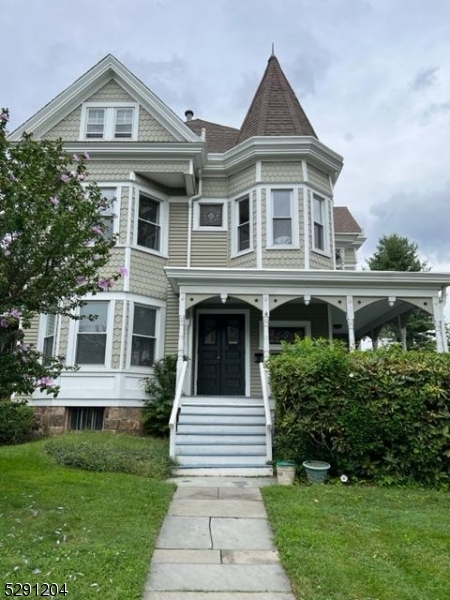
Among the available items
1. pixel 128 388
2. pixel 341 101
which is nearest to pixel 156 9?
pixel 341 101

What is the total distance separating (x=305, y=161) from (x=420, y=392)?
23.9 ft

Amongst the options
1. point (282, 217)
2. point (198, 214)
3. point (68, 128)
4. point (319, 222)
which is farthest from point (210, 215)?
point (68, 128)

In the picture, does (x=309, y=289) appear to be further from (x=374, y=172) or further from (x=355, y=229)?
(x=374, y=172)

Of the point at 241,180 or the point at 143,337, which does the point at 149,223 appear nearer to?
the point at 241,180

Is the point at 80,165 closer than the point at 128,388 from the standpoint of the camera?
Yes

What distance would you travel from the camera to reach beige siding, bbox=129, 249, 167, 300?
11.4 m

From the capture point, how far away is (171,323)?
1184 cm

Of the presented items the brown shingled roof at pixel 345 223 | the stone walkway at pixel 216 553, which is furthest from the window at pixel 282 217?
the stone walkway at pixel 216 553

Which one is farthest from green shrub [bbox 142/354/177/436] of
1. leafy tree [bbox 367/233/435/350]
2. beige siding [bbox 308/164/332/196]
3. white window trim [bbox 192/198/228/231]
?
leafy tree [bbox 367/233/435/350]

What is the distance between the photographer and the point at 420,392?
6.93 meters

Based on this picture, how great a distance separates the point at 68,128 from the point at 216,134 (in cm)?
515

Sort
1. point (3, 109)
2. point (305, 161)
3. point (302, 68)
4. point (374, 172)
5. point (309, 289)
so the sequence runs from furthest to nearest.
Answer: point (374, 172) → point (302, 68) → point (305, 161) → point (309, 289) → point (3, 109)

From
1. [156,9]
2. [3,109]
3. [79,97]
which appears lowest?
[3,109]

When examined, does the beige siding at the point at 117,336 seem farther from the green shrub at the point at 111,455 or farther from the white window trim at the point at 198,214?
the white window trim at the point at 198,214
